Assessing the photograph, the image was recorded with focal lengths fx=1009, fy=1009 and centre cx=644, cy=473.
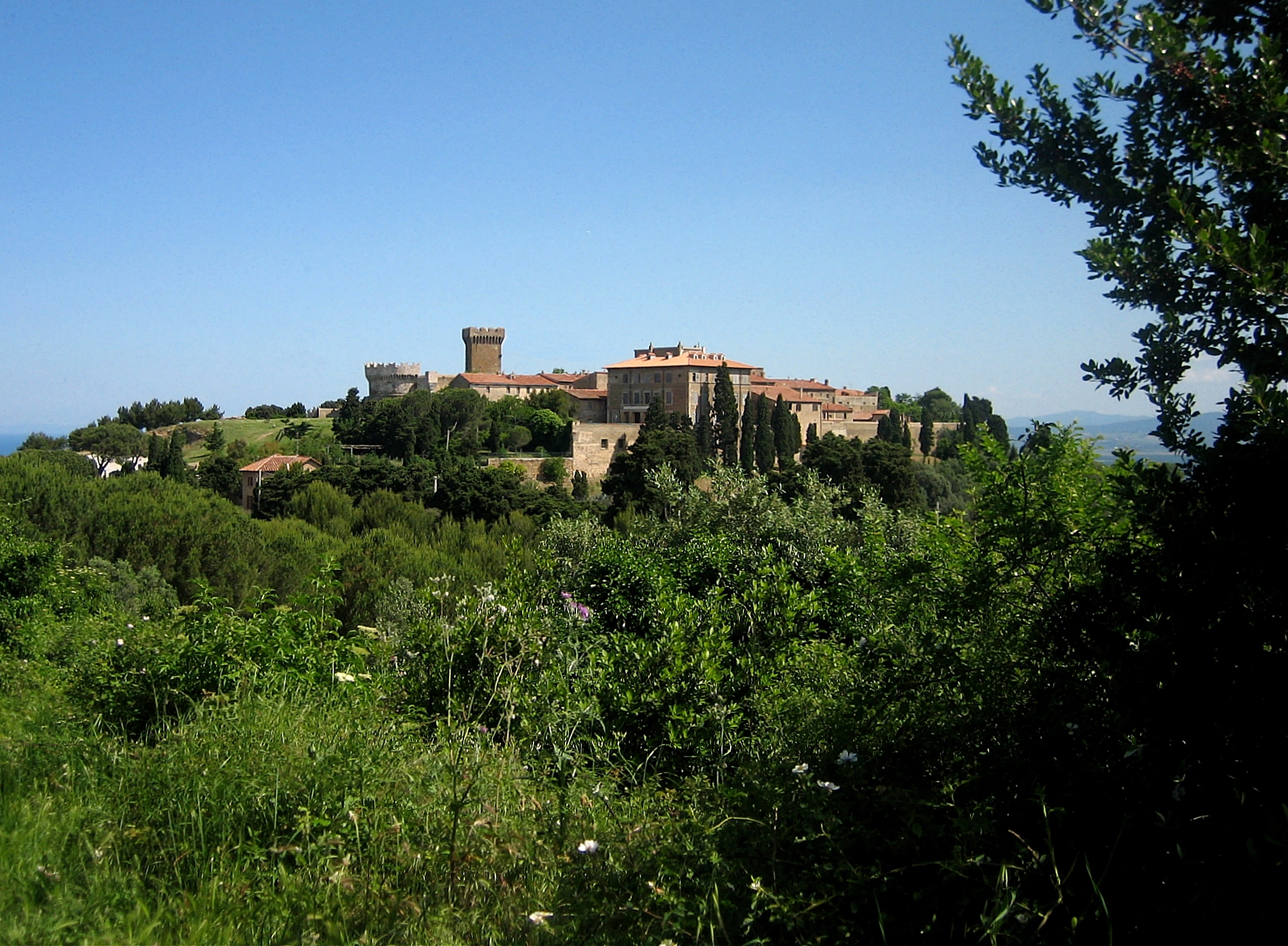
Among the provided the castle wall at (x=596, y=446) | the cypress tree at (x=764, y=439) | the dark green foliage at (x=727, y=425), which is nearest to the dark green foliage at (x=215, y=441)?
the castle wall at (x=596, y=446)

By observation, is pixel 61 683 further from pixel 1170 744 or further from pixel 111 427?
pixel 111 427

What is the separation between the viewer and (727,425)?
49844 mm

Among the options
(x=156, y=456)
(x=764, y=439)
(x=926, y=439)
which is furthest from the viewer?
(x=926, y=439)

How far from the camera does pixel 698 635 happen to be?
4.52m

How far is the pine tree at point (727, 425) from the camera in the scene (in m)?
49.8

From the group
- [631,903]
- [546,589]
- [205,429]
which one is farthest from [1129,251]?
[205,429]

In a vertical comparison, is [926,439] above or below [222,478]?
above

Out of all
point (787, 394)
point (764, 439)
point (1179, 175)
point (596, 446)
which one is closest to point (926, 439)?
point (787, 394)

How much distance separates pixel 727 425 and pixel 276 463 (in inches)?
836

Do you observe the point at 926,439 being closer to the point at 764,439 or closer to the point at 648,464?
the point at 764,439

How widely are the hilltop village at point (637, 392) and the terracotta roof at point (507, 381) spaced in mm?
79

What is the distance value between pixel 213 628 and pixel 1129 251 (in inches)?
146

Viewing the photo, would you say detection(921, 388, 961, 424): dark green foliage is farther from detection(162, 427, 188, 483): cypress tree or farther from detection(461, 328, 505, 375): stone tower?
detection(162, 427, 188, 483): cypress tree

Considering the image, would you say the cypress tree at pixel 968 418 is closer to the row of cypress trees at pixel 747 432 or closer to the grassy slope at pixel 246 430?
the row of cypress trees at pixel 747 432
